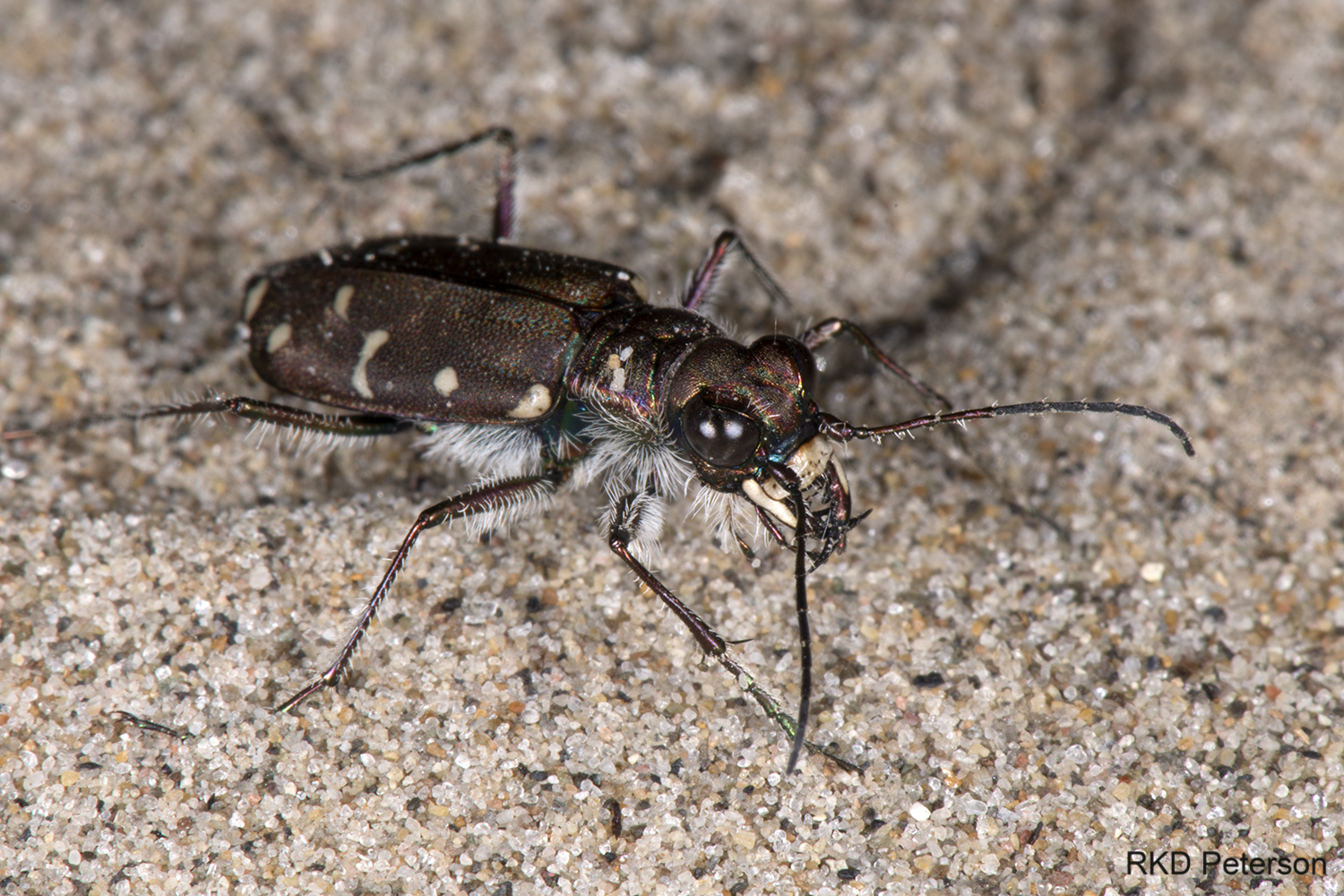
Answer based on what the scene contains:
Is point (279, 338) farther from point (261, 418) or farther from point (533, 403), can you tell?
point (533, 403)

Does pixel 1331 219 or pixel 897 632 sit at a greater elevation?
pixel 1331 219

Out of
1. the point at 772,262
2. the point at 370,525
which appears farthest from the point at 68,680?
the point at 772,262

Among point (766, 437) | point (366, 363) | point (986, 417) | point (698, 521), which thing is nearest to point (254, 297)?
point (366, 363)

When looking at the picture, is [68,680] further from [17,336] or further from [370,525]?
[17,336]

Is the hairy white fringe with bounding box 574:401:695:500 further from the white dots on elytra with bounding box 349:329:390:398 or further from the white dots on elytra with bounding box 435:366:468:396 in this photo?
the white dots on elytra with bounding box 349:329:390:398

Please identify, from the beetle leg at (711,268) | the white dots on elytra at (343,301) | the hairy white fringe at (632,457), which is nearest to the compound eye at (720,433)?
the hairy white fringe at (632,457)

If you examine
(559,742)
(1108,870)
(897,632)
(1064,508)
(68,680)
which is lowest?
(68,680)

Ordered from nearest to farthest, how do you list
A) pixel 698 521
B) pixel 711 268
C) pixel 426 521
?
pixel 426 521 → pixel 698 521 → pixel 711 268
